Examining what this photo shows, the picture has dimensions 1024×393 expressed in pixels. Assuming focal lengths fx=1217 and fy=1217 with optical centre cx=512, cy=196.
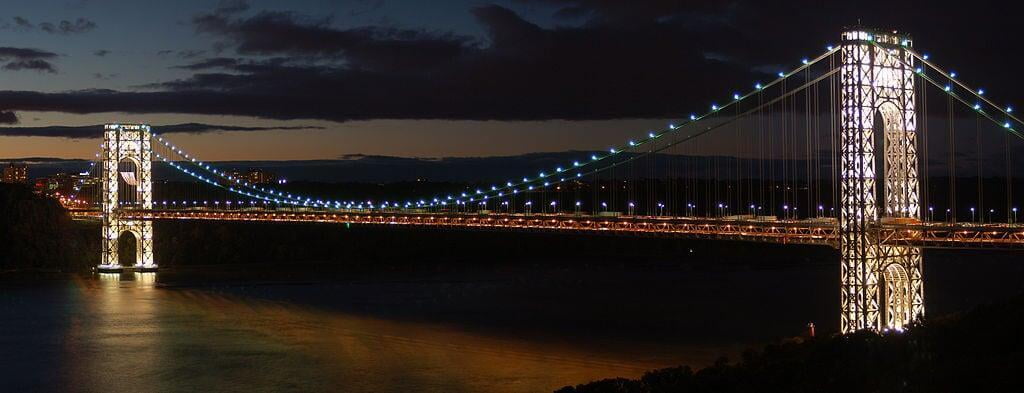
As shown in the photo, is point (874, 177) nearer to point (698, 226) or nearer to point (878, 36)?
point (878, 36)

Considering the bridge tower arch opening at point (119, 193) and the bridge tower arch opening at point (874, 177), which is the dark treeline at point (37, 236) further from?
the bridge tower arch opening at point (874, 177)

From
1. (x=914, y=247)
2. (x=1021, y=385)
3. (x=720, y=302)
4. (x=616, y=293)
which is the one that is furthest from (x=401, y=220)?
(x=1021, y=385)

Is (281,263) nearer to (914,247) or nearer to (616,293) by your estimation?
(616,293)

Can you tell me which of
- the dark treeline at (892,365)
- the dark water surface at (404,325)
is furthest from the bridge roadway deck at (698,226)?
the dark treeline at (892,365)

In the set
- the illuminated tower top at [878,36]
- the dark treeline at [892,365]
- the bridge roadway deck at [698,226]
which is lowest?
the dark treeline at [892,365]

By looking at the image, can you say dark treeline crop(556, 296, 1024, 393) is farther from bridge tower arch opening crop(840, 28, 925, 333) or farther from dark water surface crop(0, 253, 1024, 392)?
bridge tower arch opening crop(840, 28, 925, 333)

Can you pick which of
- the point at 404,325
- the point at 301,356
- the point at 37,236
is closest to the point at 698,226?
the point at 404,325
